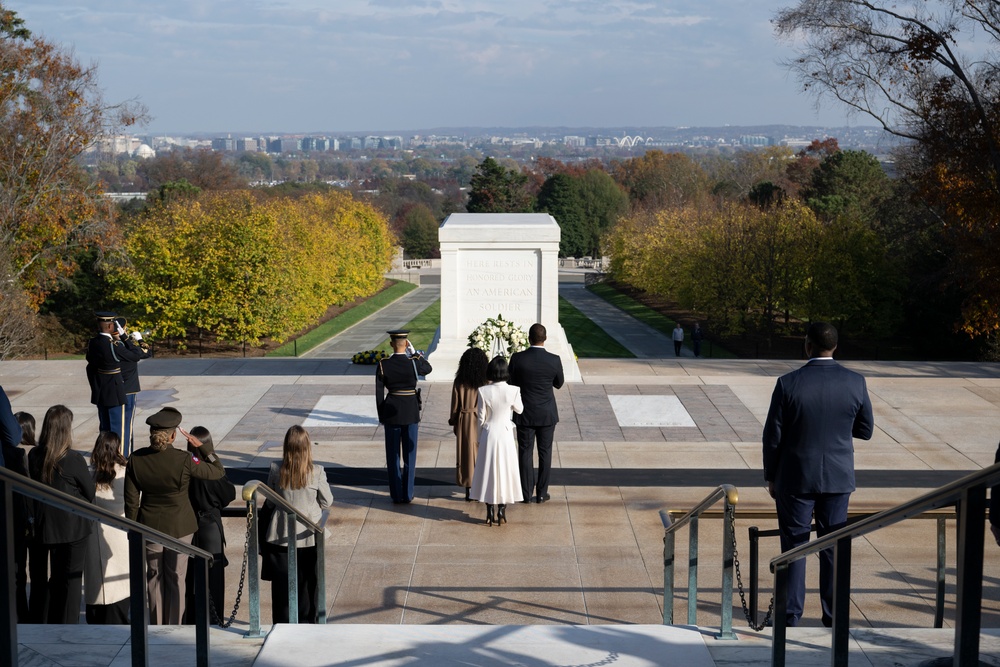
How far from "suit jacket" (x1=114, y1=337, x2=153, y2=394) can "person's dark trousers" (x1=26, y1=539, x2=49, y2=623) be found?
198 inches

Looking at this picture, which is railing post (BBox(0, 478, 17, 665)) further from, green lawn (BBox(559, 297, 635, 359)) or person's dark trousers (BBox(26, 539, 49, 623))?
green lawn (BBox(559, 297, 635, 359))

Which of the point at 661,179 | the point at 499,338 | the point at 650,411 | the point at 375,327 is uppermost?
the point at 661,179

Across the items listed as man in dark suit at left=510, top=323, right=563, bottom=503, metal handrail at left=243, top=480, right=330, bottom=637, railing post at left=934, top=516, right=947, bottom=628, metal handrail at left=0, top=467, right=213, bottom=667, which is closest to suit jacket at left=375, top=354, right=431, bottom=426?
man in dark suit at left=510, top=323, right=563, bottom=503

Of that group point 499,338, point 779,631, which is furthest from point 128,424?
point 779,631

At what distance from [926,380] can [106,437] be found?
42.6 ft

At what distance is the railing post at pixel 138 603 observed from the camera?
13.5 feet

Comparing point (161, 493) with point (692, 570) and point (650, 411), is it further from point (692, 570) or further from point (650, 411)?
point (650, 411)

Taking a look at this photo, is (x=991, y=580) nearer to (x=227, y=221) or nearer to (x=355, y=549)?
(x=355, y=549)

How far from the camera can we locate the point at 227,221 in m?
40.3

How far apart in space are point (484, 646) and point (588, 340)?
37.2 meters

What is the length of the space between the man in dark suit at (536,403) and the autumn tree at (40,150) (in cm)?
2767

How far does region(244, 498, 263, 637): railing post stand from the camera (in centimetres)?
543

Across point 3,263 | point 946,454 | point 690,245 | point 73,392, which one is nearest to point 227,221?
point 3,263

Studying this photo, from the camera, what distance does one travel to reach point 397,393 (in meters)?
9.67
